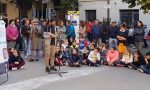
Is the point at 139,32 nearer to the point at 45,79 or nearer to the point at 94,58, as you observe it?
the point at 94,58

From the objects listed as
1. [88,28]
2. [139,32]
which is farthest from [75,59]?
[88,28]

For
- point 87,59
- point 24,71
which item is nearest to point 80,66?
Result: point 87,59

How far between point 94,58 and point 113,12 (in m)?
17.6

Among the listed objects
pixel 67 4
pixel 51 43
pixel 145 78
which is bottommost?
pixel 145 78

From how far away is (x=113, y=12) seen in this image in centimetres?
3316

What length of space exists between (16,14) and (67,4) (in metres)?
4.63

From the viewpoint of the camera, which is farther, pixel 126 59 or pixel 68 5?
pixel 68 5

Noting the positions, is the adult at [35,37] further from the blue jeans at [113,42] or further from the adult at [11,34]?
the blue jeans at [113,42]

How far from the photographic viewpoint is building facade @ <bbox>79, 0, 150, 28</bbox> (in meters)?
31.5

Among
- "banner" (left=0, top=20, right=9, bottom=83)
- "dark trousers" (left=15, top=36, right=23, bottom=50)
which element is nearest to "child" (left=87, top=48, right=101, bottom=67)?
"dark trousers" (left=15, top=36, right=23, bottom=50)

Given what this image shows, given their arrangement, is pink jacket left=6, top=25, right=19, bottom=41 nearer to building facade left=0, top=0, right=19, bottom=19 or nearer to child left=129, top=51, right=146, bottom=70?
child left=129, top=51, right=146, bottom=70

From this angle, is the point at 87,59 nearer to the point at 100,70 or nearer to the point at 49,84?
the point at 100,70

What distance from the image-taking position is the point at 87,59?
16031 mm

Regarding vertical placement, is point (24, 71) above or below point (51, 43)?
below
